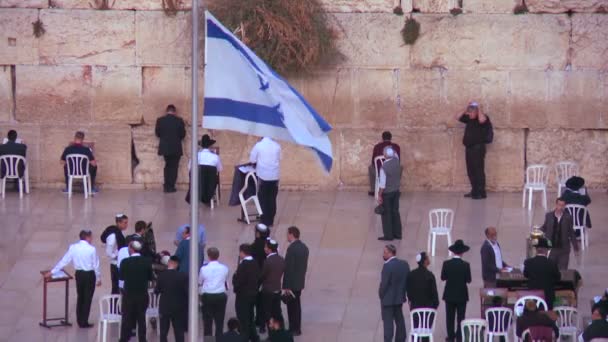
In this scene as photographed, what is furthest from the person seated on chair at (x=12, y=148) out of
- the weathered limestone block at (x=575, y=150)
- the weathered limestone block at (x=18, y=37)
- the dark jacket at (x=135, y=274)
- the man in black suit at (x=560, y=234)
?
the man in black suit at (x=560, y=234)

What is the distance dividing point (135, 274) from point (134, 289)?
17cm

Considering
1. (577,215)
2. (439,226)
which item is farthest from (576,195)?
(439,226)

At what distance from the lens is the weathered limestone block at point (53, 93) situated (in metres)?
24.1

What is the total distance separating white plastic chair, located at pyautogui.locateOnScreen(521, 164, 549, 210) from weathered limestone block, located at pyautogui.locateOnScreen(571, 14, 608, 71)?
5.65ft

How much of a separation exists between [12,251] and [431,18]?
750 cm

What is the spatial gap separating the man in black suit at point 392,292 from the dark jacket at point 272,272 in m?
1.17

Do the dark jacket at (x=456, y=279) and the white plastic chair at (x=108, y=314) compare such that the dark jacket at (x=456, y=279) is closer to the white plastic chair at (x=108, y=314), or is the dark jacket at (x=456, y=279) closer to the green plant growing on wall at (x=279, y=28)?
the white plastic chair at (x=108, y=314)

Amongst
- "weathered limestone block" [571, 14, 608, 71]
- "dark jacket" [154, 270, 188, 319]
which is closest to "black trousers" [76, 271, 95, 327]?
"dark jacket" [154, 270, 188, 319]

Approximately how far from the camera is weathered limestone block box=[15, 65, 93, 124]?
79.0ft

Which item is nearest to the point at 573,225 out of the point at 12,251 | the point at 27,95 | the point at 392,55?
the point at 392,55

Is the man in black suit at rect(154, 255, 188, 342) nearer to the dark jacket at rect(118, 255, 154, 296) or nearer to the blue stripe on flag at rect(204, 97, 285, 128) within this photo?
the dark jacket at rect(118, 255, 154, 296)

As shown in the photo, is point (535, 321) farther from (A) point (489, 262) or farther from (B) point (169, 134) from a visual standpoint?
(B) point (169, 134)

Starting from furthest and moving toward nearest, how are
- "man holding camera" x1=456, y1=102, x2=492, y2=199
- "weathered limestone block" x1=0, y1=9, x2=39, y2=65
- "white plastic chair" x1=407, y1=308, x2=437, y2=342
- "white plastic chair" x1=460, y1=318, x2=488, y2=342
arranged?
"weathered limestone block" x1=0, y1=9, x2=39, y2=65 → "man holding camera" x1=456, y1=102, x2=492, y2=199 → "white plastic chair" x1=407, y1=308, x2=437, y2=342 → "white plastic chair" x1=460, y1=318, x2=488, y2=342

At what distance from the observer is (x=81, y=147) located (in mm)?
23031
